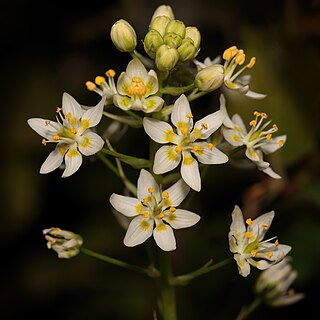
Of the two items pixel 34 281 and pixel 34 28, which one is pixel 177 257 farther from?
pixel 34 28

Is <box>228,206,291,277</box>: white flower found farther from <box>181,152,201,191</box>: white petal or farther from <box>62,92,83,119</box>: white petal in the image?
<box>62,92,83,119</box>: white petal

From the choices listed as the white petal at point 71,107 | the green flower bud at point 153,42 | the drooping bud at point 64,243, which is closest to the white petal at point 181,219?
the drooping bud at point 64,243

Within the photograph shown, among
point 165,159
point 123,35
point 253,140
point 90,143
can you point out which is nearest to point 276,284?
point 253,140

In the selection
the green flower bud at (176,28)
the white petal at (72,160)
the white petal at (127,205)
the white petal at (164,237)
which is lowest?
the white petal at (164,237)

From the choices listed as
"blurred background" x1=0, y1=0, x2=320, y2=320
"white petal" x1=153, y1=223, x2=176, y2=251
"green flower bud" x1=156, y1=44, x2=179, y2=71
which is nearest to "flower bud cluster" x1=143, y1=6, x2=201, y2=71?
"green flower bud" x1=156, y1=44, x2=179, y2=71

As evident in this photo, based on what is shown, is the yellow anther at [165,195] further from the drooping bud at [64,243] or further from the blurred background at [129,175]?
the blurred background at [129,175]
